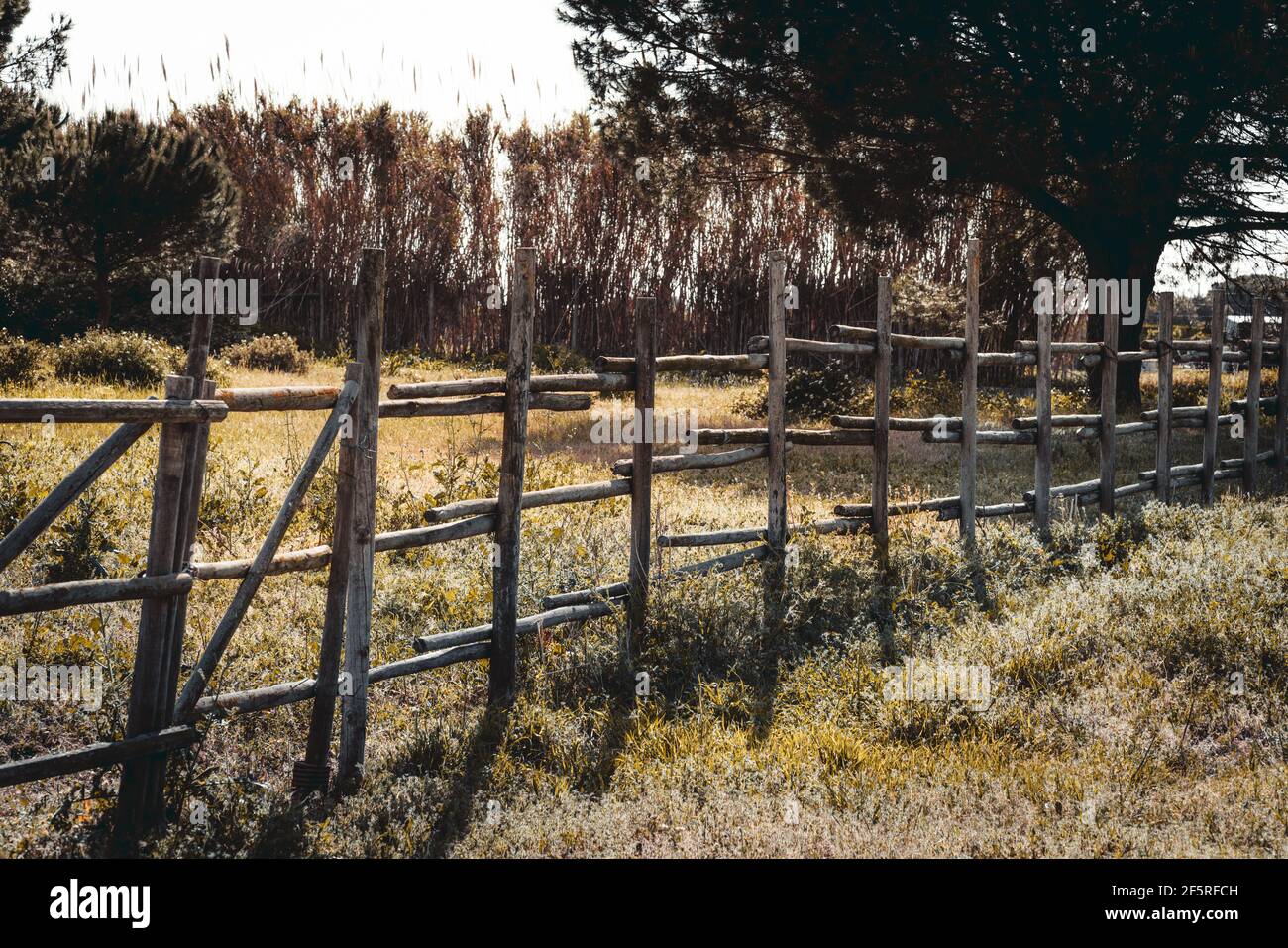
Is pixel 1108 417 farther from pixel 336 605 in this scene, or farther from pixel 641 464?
pixel 336 605

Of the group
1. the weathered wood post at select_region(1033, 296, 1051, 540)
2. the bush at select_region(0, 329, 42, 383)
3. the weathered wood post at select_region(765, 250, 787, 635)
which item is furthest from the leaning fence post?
the bush at select_region(0, 329, 42, 383)

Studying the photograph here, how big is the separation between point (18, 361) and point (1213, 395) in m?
13.4

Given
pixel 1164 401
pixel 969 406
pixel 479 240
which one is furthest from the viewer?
pixel 479 240

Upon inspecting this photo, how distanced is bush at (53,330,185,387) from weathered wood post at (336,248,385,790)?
9833 millimetres

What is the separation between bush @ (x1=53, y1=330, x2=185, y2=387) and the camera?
42.4ft

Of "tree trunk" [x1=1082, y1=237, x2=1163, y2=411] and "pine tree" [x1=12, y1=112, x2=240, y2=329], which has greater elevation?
"pine tree" [x1=12, y1=112, x2=240, y2=329]

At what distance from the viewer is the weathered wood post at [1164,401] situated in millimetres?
9516

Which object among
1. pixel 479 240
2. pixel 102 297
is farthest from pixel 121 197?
pixel 479 240

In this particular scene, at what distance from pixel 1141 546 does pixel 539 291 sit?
1600 cm

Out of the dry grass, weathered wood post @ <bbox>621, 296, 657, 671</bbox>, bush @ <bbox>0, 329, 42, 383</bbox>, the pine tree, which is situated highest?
the pine tree

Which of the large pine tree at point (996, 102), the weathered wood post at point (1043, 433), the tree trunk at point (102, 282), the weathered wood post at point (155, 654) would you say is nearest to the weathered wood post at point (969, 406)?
the weathered wood post at point (1043, 433)

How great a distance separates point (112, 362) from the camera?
42.9 ft

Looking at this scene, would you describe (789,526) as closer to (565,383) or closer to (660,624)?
(660,624)

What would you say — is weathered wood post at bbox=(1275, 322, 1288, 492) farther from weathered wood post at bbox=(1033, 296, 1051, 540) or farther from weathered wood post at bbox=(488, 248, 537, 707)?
weathered wood post at bbox=(488, 248, 537, 707)
